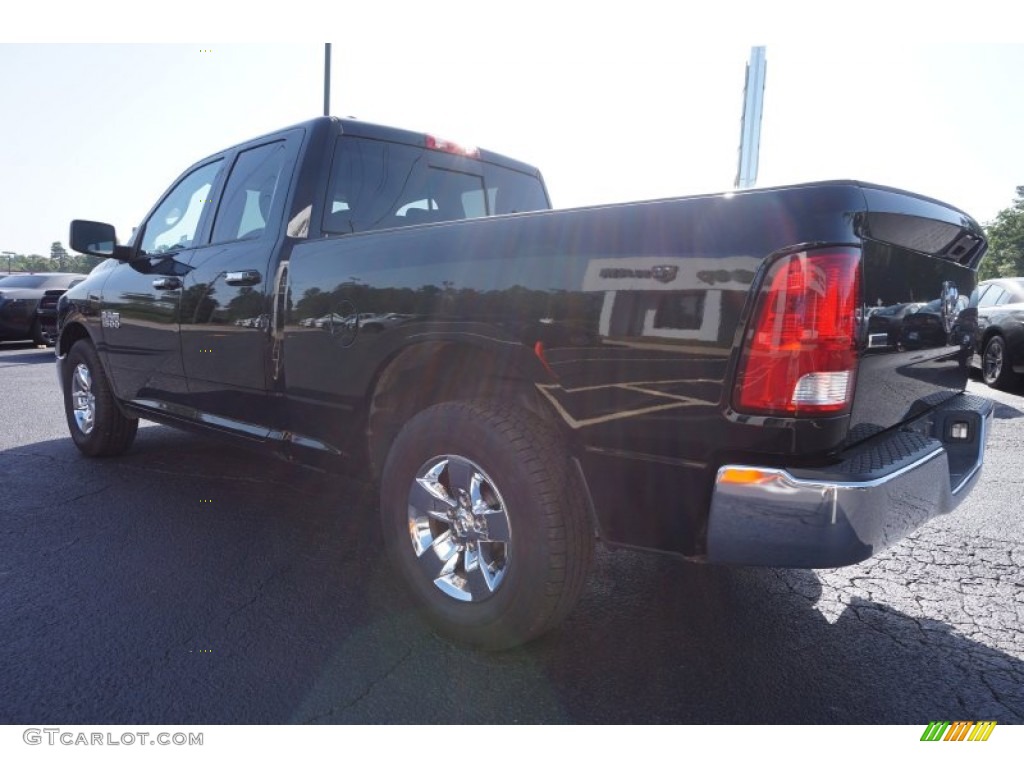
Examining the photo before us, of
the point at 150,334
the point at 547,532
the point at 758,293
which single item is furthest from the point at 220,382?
the point at 758,293

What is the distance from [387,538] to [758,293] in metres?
1.56

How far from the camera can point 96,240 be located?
414 centimetres

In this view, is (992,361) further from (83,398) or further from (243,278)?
(83,398)

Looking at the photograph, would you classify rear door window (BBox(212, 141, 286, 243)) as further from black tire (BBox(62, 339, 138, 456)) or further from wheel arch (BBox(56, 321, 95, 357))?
wheel arch (BBox(56, 321, 95, 357))

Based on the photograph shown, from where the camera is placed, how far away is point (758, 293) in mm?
1721

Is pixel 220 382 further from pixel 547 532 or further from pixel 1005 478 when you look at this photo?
pixel 1005 478

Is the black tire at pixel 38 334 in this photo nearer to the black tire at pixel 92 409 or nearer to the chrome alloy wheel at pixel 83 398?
the black tire at pixel 92 409

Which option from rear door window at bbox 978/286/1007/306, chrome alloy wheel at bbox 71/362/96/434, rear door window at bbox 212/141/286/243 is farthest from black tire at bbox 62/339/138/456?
rear door window at bbox 978/286/1007/306

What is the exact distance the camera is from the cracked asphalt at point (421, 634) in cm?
202

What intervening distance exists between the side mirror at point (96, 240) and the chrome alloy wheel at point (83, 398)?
0.95 m

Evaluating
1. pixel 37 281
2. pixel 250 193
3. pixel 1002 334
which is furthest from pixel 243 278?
pixel 37 281

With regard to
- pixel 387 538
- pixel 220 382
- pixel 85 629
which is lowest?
pixel 85 629

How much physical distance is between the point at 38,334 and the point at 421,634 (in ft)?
44.5
